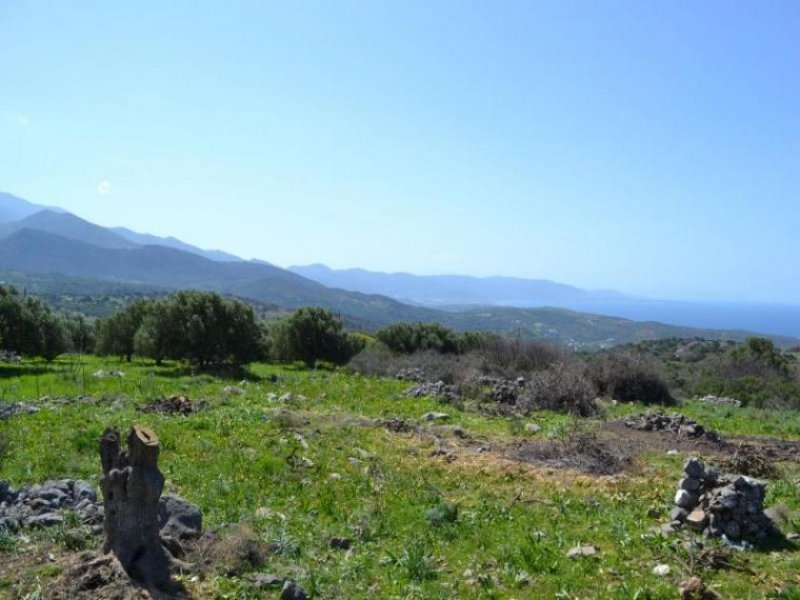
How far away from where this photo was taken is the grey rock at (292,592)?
6.07m

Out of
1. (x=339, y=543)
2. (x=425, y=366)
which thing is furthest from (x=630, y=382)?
(x=339, y=543)

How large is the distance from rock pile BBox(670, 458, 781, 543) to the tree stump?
653 cm

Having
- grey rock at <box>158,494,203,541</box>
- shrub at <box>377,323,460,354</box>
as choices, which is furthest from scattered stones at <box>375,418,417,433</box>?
shrub at <box>377,323,460,354</box>

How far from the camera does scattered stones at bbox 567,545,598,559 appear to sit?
289 inches

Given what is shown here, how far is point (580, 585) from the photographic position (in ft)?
21.8

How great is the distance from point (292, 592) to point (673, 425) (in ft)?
42.3

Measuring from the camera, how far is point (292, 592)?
6.09 meters

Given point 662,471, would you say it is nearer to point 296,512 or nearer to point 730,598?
point 730,598

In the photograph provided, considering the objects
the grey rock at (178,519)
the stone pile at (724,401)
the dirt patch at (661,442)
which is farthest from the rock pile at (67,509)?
the stone pile at (724,401)

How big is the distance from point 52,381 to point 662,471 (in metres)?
20.8

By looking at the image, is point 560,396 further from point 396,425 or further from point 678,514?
point 678,514

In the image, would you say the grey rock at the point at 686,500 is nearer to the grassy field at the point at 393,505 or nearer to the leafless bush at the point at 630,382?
the grassy field at the point at 393,505

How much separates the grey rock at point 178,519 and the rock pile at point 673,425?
12.2 metres

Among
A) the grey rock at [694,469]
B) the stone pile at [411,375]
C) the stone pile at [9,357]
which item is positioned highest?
the grey rock at [694,469]
